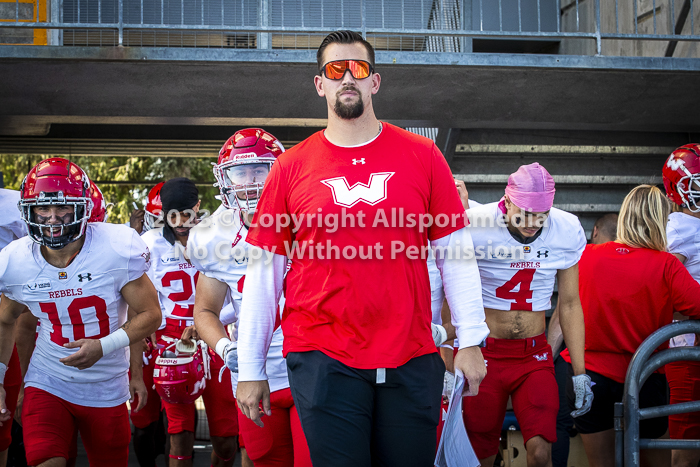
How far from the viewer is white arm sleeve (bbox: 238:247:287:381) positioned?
8.70ft

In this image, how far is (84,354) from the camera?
→ 3.70m

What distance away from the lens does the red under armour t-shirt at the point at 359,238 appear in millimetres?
2461

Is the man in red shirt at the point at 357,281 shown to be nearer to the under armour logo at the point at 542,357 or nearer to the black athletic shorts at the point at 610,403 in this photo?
the under armour logo at the point at 542,357

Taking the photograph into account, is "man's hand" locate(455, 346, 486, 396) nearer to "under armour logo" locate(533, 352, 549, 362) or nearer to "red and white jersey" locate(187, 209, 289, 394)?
"red and white jersey" locate(187, 209, 289, 394)

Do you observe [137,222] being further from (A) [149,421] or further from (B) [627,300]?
(B) [627,300]

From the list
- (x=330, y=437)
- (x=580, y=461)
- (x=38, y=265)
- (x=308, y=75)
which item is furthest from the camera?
(x=308, y=75)

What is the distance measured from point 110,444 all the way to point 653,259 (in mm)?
3490

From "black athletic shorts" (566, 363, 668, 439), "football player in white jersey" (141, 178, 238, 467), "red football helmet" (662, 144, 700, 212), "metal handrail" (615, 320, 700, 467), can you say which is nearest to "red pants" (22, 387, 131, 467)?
"football player in white jersey" (141, 178, 238, 467)

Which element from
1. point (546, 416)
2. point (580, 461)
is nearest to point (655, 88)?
point (580, 461)

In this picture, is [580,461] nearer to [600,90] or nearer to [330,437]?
[600,90]

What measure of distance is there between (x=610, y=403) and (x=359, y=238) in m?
2.72

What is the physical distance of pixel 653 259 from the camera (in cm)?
429

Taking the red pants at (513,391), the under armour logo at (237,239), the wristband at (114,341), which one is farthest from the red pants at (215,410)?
the red pants at (513,391)

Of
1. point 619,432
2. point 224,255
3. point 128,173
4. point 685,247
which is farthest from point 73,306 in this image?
point 128,173
